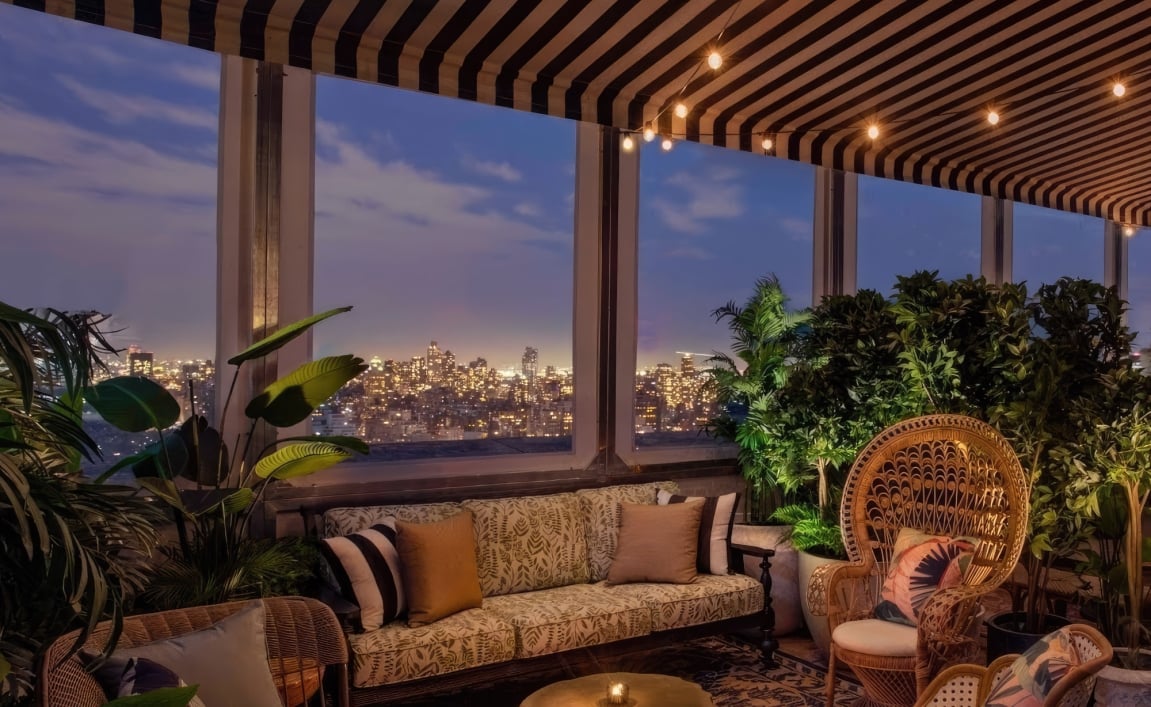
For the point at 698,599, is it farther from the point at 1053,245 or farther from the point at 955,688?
the point at 1053,245

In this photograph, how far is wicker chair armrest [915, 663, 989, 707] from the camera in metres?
2.46

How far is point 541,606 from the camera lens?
3.99 m

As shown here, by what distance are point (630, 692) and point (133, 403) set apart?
85.8 inches

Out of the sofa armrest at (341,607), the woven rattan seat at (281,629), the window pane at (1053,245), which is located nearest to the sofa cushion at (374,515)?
the sofa armrest at (341,607)

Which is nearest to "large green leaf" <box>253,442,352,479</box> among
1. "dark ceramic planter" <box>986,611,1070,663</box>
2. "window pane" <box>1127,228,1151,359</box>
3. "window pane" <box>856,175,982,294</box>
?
"dark ceramic planter" <box>986,611,1070,663</box>

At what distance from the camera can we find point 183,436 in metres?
3.58

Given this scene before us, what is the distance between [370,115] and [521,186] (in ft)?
3.21

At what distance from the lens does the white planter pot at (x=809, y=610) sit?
15.1 ft

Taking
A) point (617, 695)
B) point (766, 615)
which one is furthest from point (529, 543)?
point (617, 695)

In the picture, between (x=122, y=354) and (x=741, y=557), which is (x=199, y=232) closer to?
(x=122, y=354)

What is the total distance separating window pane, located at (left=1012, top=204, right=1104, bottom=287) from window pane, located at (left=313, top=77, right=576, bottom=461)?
4736 millimetres

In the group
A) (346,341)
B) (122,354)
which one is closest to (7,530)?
(122,354)

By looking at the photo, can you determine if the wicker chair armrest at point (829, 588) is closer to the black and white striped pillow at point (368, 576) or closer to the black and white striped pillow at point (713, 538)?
the black and white striped pillow at point (713, 538)

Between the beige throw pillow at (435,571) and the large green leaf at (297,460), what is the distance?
46 cm
